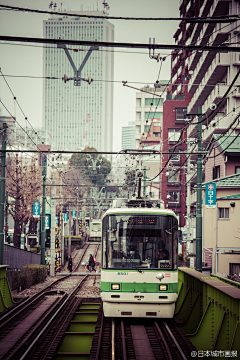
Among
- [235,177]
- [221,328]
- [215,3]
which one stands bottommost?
[221,328]

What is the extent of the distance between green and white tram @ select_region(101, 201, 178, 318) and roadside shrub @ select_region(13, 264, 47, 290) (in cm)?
1356

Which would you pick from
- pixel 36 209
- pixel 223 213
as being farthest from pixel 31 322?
pixel 36 209

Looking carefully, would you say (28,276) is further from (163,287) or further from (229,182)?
(163,287)

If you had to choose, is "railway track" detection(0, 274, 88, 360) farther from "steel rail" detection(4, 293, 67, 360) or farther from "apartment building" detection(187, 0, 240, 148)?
"apartment building" detection(187, 0, 240, 148)

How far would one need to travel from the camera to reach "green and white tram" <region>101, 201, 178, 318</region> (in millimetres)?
11805

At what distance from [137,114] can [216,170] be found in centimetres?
6952

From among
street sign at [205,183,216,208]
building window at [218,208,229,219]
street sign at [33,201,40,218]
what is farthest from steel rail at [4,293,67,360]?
street sign at [33,201,40,218]

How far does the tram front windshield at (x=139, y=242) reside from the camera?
11.9m

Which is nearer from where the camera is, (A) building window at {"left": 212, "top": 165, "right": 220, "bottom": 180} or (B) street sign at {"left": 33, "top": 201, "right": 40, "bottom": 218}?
(B) street sign at {"left": 33, "top": 201, "right": 40, "bottom": 218}

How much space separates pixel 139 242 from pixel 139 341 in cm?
267

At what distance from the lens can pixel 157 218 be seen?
12102mm

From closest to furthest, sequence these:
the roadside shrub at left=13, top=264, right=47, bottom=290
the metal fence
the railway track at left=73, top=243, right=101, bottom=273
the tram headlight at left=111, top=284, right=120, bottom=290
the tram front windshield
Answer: the tram headlight at left=111, top=284, right=120, bottom=290 → the tram front windshield → the roadside shrub at left=13, top=264, right=47, bottom=290 → the metal fence → the railway track at left=73, top=243, right=101, bottom=273

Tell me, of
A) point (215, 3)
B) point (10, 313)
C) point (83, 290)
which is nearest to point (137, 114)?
point (215, 3)

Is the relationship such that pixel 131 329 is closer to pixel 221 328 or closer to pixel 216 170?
pixel 221 328
